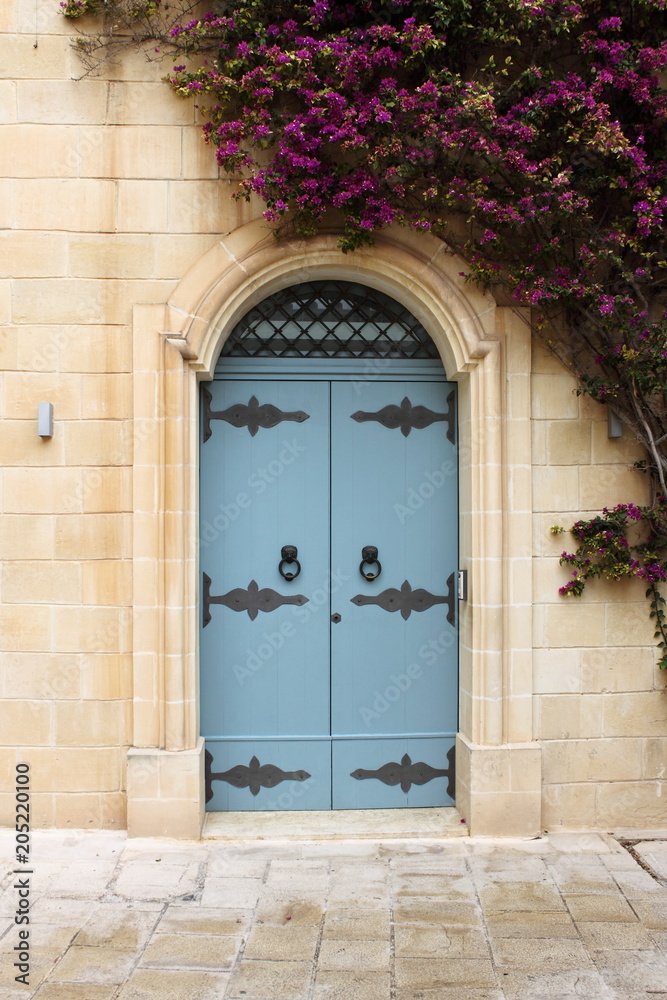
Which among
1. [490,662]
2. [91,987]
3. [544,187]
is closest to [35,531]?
[91,987]

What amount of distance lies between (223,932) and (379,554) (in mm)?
1981

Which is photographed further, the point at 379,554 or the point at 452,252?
the point at 379,554

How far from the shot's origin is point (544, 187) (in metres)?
3.49

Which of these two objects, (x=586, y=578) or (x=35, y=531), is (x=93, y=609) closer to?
(x=35, y=531)

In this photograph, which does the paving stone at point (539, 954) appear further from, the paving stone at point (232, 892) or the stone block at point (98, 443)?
the stone block at point (98, 443)

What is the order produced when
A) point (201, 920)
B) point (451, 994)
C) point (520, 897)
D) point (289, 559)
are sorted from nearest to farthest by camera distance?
point (451, 994)
point (201, 920)
point (520, 897)
point (289, 559)

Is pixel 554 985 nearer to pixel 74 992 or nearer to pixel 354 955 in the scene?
pixel 354 955

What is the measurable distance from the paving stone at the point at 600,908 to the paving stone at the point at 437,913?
0.42 metres

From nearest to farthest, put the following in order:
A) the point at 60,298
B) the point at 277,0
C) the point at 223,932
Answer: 1. the point at 223,932
2. the point at 277,0
3. the point at 60,298

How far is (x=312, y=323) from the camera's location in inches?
162

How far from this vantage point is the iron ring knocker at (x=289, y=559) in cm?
403

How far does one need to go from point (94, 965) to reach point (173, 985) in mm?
337

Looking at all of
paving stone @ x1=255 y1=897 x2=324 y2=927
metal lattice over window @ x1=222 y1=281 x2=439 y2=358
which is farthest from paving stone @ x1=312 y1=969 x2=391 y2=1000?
metal lattice over window @ x1=222 y1=281 x2=439 y2=358

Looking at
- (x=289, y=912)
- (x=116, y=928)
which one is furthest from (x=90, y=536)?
(x=289, y=912)
